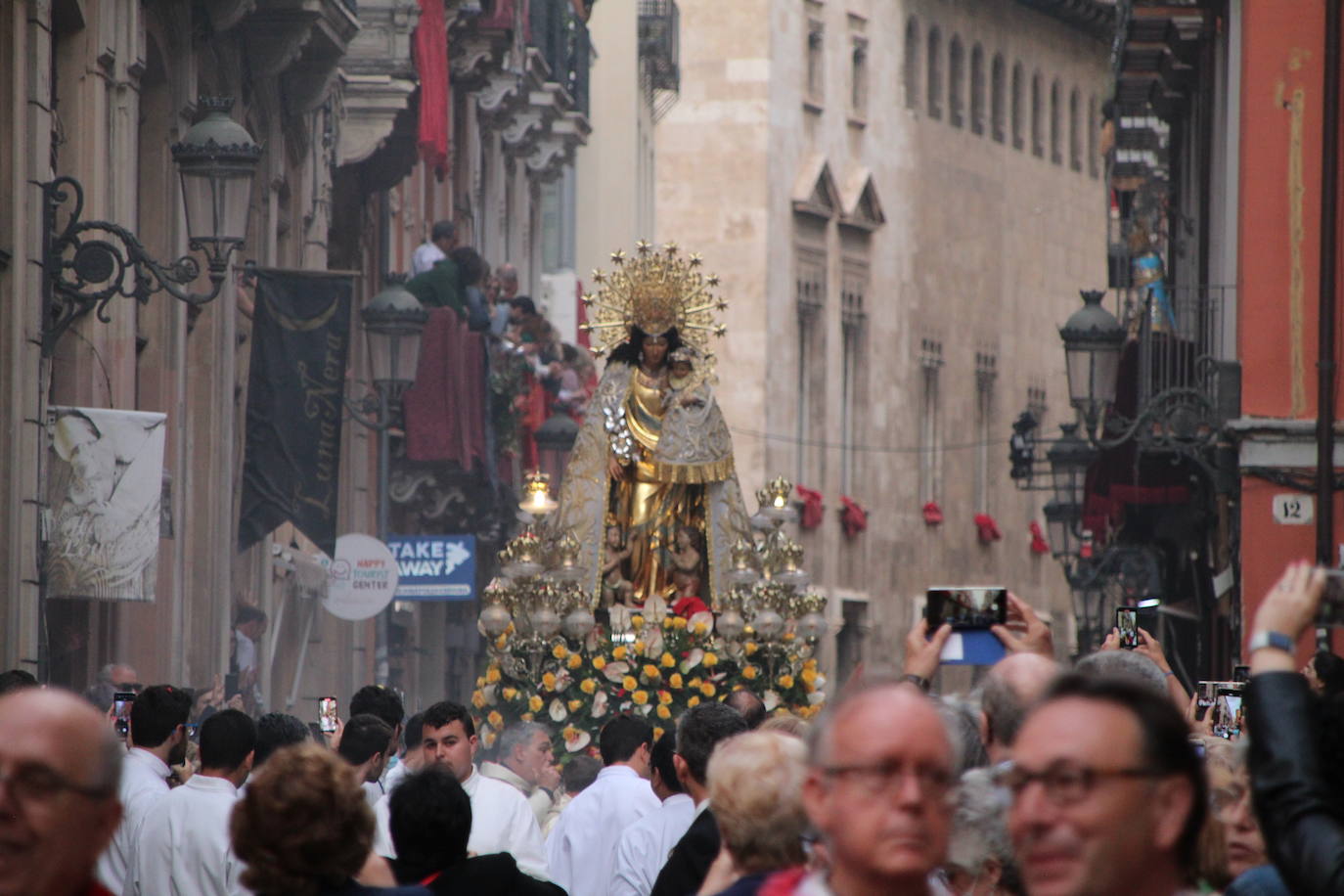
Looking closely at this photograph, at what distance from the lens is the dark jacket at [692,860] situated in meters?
7.78

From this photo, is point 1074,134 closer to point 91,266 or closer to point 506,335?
point 506,335

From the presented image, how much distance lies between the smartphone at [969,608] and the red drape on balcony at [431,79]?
22331 mm

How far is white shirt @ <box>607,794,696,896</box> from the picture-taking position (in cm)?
950

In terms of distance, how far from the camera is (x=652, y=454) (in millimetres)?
17953

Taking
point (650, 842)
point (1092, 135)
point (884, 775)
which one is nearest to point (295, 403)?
point (650, 842)

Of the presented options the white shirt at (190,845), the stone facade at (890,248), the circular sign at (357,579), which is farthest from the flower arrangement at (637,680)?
the stone facade at (890,248)

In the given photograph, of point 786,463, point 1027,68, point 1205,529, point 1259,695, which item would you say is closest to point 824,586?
point 786,463

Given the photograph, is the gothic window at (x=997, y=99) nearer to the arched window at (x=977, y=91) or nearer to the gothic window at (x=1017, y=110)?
the arched window at (x=977, y=91)

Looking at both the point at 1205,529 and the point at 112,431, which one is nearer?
the point at 112,431

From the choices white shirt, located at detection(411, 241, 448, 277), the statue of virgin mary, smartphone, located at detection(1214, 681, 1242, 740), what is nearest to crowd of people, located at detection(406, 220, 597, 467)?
white shirt, located at detection(411, 241, 448, 277)

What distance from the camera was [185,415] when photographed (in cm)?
2127

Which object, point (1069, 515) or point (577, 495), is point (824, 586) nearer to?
point (1069, 515)

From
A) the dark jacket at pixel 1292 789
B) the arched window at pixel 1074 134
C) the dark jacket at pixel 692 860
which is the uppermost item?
the arched window at pixel 1074 134

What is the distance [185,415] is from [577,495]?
4.55 meters
